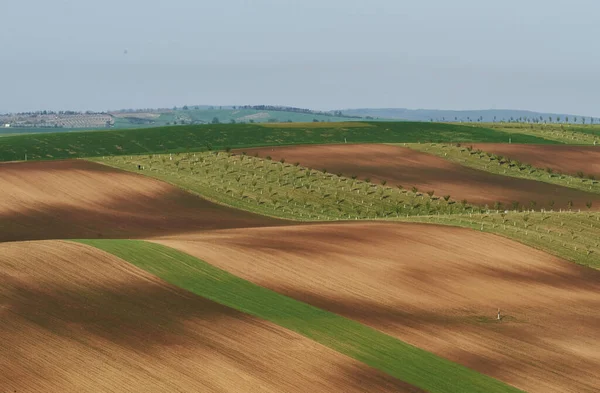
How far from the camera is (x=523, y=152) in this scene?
127500mm

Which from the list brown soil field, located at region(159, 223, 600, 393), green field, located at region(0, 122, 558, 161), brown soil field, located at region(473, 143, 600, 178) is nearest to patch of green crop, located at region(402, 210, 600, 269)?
brown soil field, located at region(159, 223, 600, 393)

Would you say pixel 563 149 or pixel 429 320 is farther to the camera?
pixel 563 149

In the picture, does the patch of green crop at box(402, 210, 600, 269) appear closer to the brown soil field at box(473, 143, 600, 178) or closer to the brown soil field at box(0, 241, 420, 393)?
the brown soil field at box(0, 241, 420, 393)

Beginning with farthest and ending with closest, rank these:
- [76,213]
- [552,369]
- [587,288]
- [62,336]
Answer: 1. [76,213]
2. [587,288]
3. [552,369]
4. [62,336]

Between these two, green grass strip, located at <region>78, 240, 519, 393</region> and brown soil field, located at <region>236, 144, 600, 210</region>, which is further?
brown soil field, located at <region>236, 144, 600, 210</region>

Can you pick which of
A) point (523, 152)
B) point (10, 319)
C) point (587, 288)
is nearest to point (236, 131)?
point (523, 152)

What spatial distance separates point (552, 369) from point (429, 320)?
26.8 ft

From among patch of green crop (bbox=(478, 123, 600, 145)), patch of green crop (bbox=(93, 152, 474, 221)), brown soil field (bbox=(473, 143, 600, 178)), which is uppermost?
patch of green crop (bbox=(478, 123, 600, 145))

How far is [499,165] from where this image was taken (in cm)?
12025

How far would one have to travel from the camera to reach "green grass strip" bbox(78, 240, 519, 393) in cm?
4522

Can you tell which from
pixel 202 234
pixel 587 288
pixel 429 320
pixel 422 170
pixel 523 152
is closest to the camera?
pixel 429 320

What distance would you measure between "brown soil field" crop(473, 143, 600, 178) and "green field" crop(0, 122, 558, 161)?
15920mm

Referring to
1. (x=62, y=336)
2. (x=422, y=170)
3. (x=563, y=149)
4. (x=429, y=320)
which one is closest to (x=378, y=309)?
(x=429, y=320)

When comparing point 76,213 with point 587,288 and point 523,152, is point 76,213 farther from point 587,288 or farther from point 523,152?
point 523,152
